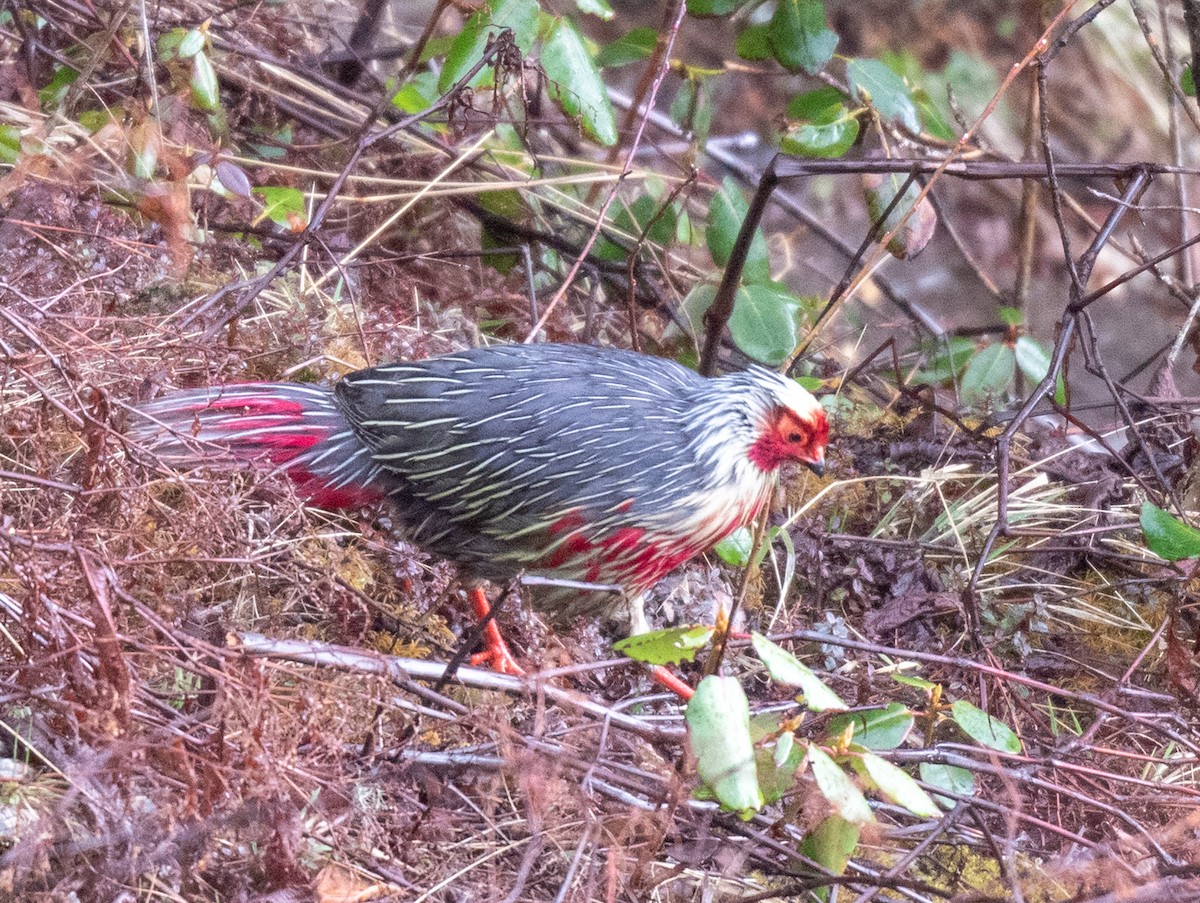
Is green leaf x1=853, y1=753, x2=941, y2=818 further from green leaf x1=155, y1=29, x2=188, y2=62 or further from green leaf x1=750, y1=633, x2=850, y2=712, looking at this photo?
green leaf x1=155, y1=29, x2=188, y2=62

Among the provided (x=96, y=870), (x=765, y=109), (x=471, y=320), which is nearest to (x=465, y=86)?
(x=471, y=320)

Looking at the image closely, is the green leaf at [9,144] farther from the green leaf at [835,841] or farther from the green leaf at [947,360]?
the green leaf at [947,360]

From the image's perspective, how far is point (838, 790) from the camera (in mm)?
1946

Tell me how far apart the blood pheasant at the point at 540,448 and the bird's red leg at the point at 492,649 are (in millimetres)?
213

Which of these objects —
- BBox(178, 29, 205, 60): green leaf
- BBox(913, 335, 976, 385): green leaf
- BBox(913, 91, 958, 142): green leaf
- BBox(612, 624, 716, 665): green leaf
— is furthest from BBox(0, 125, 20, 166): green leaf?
BBox(913, 335, 976, 385): green leaf

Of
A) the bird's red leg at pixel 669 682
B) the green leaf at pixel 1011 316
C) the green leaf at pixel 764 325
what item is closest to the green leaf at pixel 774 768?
the bird's red leg at pixel 669 682

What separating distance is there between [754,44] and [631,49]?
0.40 metres

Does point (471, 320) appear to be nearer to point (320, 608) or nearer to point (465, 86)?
point (465, 86)

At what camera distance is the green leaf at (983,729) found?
2.38 metres

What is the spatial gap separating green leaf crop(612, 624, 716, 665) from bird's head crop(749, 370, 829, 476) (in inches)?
40.0

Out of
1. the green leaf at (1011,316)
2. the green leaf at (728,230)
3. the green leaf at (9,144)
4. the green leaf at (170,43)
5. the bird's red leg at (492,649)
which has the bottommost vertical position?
the bird's red leg at (492,649)

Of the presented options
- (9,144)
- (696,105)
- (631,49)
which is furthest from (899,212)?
(9,144)

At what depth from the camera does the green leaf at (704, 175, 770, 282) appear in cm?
387

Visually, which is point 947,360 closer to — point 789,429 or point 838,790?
point 789,429
